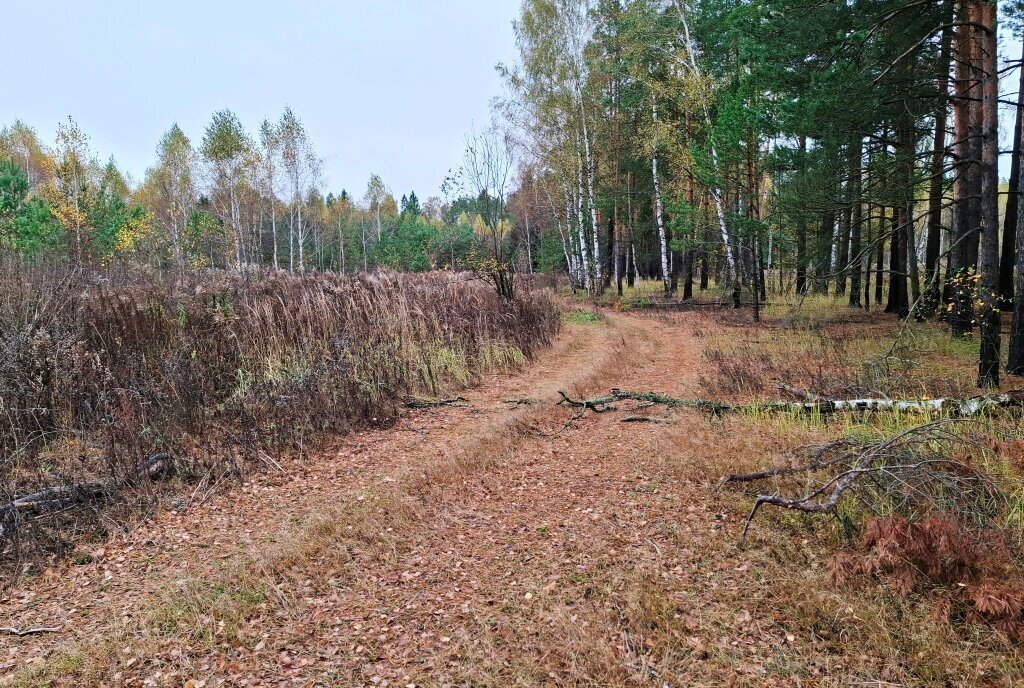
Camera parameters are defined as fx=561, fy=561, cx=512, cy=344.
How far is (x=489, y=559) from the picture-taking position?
3.51 metres

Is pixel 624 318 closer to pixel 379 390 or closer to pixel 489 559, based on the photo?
pixel 379 390

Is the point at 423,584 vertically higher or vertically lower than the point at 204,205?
lower

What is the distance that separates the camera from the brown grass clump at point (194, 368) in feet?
15.2

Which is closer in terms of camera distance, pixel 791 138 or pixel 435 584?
pixel 435 584

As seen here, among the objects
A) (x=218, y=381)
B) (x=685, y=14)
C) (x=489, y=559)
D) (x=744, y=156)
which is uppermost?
(x=685, y=14)

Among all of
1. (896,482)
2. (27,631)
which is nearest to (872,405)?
(896,482)

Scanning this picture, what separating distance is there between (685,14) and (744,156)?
6154mm

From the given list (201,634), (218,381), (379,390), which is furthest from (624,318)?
(201,634)

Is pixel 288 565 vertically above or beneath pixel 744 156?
beneath

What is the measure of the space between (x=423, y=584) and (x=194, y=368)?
4.17m

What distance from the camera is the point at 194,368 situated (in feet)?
19.7

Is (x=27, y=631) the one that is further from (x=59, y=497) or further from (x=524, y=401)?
(x=524, y=401)

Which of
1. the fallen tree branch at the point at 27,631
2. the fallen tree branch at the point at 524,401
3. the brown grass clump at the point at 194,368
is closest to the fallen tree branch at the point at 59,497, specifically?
the brown grass clump at the point at 194,368

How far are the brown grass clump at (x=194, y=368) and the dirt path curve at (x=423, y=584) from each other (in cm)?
65
